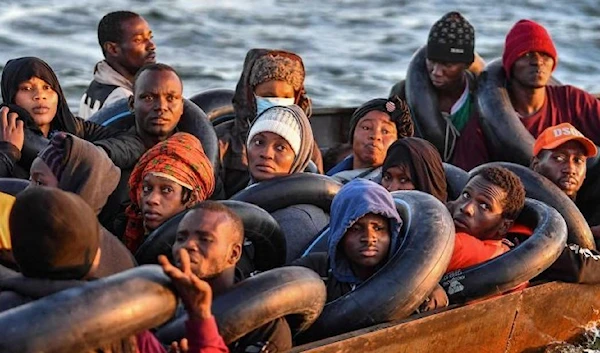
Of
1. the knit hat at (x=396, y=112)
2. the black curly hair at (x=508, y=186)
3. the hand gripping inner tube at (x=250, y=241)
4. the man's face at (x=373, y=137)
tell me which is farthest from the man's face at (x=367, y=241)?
the knit hat at (x=396, y=112)

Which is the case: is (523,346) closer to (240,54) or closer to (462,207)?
(462,207)

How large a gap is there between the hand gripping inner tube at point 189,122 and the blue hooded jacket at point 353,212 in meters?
1.41

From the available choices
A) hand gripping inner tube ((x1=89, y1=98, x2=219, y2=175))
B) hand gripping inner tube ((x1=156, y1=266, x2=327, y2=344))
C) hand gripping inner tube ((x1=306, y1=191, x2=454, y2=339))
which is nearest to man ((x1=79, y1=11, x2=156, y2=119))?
hand gripping inner tube ((x1=89, y1=98, x2=219, y2=175))

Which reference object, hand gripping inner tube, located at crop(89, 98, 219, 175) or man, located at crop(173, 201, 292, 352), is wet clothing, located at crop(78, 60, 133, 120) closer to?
hand gripping inner tube, located at crop(89, 98, 219, 175)

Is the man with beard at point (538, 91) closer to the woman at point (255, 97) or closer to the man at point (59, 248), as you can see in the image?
the woman at point (255, 97)

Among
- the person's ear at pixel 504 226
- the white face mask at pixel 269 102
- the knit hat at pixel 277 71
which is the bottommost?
the person's ear at pixel 504 226

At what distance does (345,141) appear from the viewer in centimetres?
844

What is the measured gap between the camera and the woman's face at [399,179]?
5.80 meters

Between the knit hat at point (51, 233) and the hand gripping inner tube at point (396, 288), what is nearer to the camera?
the knit hat at point (51, 233)

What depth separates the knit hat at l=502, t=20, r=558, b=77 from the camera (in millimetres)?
7480

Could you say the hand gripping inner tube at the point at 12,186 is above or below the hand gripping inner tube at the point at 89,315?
below

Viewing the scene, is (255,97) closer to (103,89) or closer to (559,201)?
(103,89)

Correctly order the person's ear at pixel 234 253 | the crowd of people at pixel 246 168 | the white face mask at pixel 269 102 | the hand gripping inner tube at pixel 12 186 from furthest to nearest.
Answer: the white face mask at pixel 269 102 < the hand gripping inner tube at pixel 12 186 < the person's ear at pixel 234 253 < the crowd of people at pixel 246 168

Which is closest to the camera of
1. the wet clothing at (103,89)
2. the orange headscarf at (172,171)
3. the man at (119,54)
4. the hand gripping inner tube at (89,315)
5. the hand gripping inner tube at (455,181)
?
the hand gripping inner tube at (89,315)
